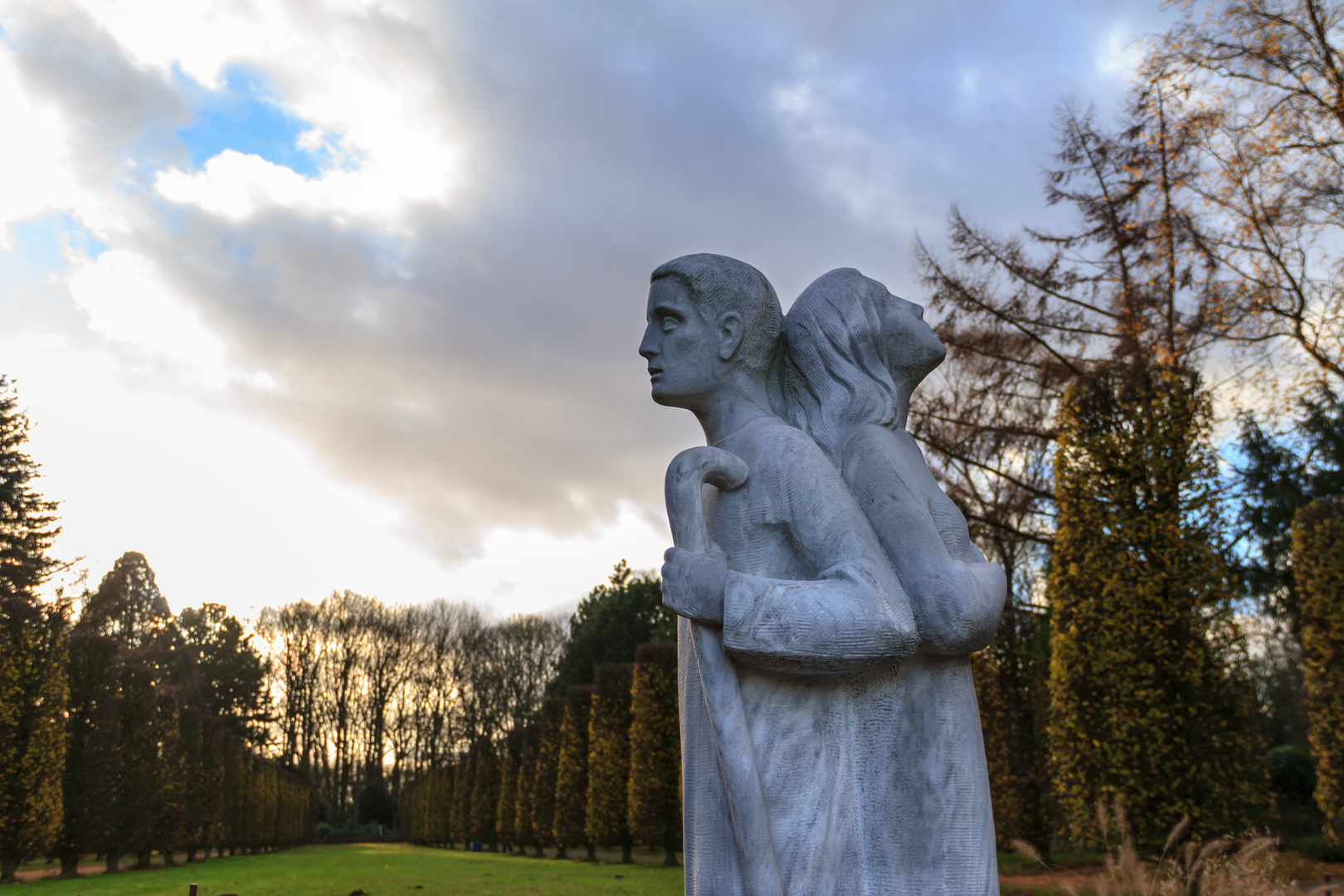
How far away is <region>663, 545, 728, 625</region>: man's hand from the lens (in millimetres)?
2037

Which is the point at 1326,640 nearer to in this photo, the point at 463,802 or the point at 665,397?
the point at 665,397

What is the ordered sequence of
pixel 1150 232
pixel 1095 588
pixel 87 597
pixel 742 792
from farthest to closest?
pixel 87 597, pixel 1150 232, pixel 1095 588, pixel 742 792

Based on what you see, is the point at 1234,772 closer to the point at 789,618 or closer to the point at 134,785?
the point at 789,618

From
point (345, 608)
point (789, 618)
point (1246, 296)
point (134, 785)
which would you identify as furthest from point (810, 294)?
point (345, 608)

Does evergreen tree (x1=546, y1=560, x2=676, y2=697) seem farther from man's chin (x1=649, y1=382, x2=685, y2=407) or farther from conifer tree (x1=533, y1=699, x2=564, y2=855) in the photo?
man's chin (x1=649, y1=382, x2=685, y2=407)

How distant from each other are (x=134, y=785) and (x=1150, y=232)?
25.2 m

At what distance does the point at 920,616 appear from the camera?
208 cm

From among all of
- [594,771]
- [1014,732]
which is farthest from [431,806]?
[1014,732]

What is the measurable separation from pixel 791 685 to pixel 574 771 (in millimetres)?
27364

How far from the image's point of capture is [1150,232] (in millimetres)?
16125

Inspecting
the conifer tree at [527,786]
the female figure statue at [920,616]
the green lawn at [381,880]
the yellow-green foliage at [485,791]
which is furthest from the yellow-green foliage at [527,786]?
the female figure statue at [920,616]

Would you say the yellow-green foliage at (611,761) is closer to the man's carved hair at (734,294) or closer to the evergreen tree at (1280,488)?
the evergreen tree at (1280,488)

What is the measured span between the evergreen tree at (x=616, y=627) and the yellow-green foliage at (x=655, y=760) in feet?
36.5

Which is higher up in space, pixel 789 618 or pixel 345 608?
pixel 345 608
